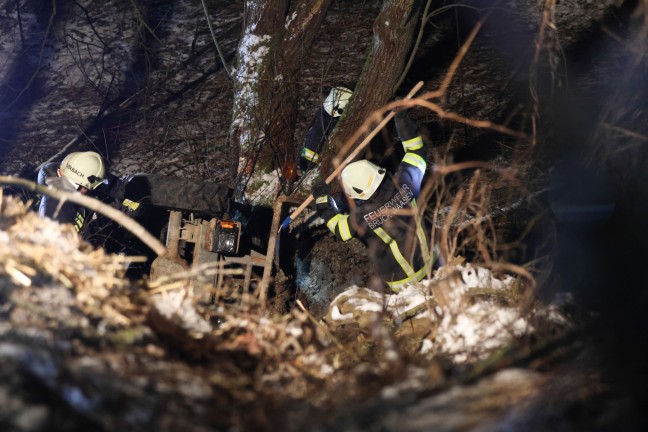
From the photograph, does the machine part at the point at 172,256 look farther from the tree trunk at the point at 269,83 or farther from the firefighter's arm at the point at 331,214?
the firefighter's arm at the point at 331,214

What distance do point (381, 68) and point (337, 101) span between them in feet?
2.28

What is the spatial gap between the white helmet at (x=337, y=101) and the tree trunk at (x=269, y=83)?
0.45 metres

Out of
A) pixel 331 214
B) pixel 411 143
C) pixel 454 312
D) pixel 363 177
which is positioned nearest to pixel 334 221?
pixel 331 214

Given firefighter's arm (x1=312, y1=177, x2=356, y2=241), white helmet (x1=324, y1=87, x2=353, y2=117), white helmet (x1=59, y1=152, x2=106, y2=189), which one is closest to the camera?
firefighter's arm (x1=312, y1=177, x2=356, y2=241)

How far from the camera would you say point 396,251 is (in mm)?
5562

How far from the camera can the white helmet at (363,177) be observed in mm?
5574

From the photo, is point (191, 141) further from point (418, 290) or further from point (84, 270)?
point (84, 270)

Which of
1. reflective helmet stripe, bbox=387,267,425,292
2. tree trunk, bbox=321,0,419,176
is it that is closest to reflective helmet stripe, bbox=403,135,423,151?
tree trunk, bbox=321,0,419,176

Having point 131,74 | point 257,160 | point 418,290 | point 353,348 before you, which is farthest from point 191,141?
point 353,348

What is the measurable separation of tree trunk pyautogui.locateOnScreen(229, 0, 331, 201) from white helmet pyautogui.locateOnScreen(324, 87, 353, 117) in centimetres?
45

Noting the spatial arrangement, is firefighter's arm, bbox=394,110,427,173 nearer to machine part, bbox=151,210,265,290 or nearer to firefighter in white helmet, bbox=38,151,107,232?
machine part, bbox=151,210,265,290

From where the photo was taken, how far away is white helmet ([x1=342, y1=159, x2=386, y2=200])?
5574mm

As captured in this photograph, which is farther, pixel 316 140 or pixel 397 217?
pixel 316 140

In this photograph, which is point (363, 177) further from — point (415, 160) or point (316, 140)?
point (316, 140)
